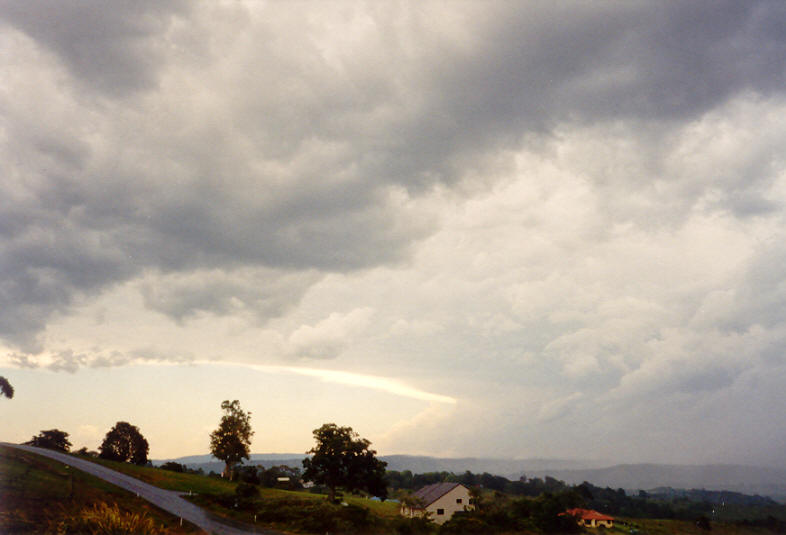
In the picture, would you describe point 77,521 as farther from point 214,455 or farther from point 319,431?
point 214,455

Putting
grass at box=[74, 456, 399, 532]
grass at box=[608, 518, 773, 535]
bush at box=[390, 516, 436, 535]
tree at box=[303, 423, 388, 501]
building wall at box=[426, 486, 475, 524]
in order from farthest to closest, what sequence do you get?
grass at box=[608, 518, 773, 535] → building wall at box=[426, 486, 475, 524] → tree at box=[303, 423, 388, 501] → grass at box=[74, 456, 399, 532] → bush at box=[390, 516, 436, 535]

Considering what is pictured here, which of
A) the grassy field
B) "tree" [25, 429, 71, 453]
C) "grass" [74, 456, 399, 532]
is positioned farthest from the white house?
"tree" [25, 429, 71, 453]

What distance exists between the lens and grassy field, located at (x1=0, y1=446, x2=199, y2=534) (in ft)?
108

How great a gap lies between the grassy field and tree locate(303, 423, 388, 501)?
968 inches

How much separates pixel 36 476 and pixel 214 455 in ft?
163

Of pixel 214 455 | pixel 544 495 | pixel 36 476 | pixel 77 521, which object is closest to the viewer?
pixel 77 521

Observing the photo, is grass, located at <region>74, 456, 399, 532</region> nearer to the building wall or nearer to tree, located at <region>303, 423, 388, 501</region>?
tree, located at <region>303, 423, 388, 501</region>

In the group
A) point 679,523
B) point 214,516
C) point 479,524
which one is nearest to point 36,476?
point 214,516

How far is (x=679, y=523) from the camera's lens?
359 ft

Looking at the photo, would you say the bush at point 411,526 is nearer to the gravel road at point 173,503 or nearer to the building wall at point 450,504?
the gravel road at point 173,503

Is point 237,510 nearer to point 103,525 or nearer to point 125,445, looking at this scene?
point 103,525

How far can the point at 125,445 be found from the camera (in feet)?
324

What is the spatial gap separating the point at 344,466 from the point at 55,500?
36812 millimetres

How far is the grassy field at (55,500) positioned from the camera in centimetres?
3284
